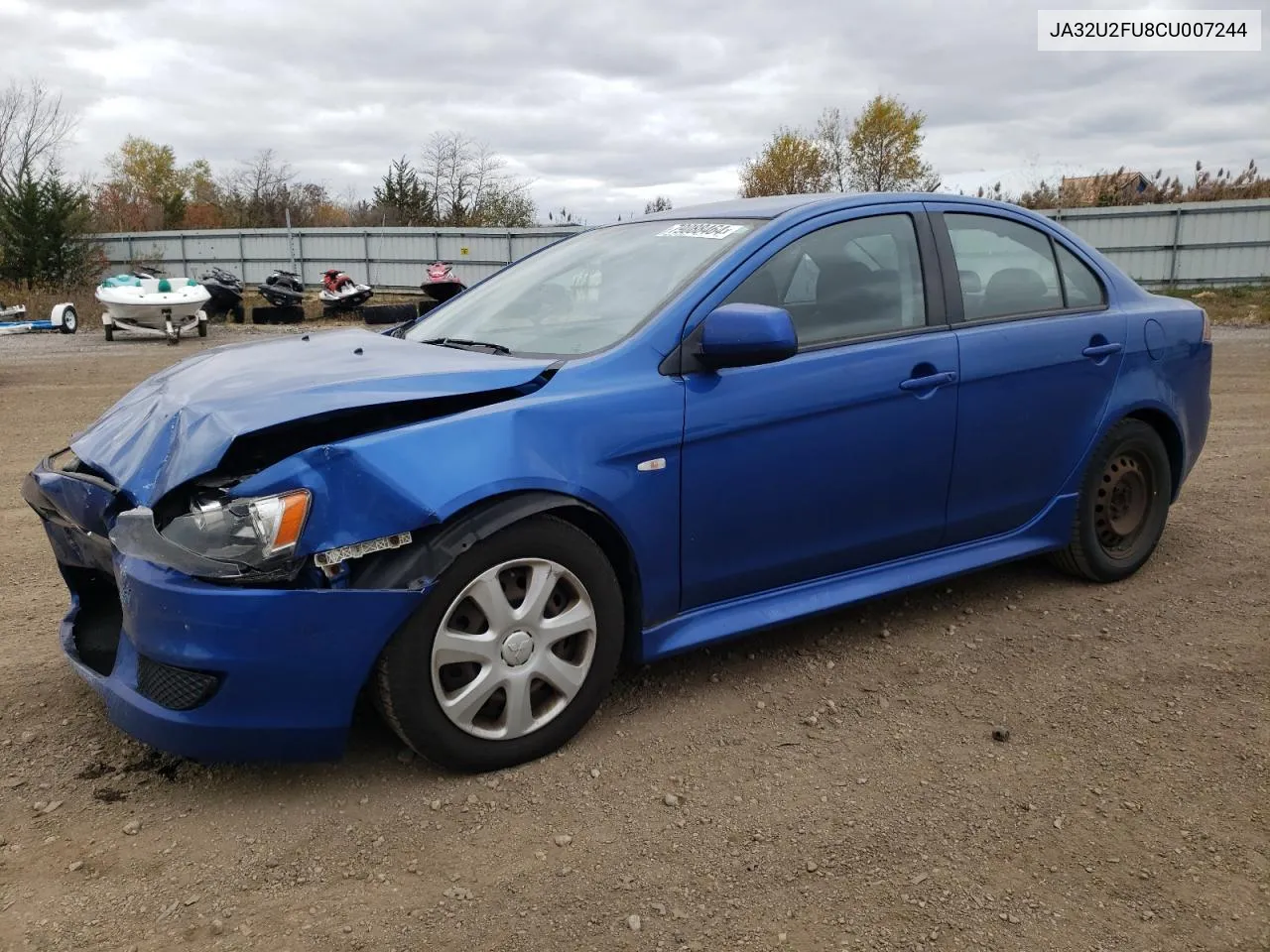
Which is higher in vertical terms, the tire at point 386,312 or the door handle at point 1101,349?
the tire at point 386,312

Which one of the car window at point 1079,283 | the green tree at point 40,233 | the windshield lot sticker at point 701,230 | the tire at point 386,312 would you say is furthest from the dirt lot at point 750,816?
the green tree at point 40,233

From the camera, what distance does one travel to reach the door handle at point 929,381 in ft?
11.4

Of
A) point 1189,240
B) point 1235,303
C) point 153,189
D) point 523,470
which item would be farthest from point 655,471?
point 153,189

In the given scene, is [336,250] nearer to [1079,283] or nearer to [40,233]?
[40,233]

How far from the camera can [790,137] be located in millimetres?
43062

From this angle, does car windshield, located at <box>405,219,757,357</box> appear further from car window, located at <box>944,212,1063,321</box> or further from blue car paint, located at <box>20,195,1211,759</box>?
car window, located at <box>944,212,1063,321</box>

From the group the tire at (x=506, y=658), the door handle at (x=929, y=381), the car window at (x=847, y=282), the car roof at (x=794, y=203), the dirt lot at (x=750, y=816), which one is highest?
the car roof at (x=794, y=203)

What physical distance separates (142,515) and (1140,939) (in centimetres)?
248

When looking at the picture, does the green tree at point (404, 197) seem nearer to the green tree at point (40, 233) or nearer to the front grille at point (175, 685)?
the green tree at point (40, 233)

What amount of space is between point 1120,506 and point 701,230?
2.23 meters

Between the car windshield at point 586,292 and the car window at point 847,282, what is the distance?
183 mm

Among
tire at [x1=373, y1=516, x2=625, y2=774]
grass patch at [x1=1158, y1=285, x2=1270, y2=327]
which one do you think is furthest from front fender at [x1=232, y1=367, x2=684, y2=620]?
grass patch at [x1=1158, y1=285, x2=1270, y2=327]

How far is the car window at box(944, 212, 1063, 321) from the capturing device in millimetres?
3809

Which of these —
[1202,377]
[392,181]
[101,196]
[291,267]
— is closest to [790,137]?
[392,181]
